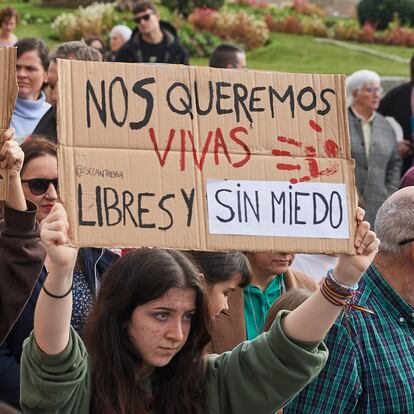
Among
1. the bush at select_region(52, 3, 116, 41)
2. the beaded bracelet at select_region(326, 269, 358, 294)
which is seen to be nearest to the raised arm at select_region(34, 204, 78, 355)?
the beaded bracelet at select_region(326, 269, 358, 294)

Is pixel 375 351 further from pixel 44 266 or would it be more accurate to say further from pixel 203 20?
pixel 203 20

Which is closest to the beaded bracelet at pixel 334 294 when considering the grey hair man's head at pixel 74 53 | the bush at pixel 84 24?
the grey hair man's head at pixel 74 53

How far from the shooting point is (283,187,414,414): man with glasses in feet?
13.1

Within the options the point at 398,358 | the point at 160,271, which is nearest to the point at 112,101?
the point at 160,271

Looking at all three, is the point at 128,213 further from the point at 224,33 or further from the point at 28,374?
the point at 224,33

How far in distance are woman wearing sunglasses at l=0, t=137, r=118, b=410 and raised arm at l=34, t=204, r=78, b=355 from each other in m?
1.11

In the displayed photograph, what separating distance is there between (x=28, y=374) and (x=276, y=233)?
0.83 meters

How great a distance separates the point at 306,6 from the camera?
2998 cm

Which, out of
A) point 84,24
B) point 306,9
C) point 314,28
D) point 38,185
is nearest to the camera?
point 38,185

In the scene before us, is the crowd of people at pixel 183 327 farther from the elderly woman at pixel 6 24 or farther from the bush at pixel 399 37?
the bush at pixel 399 37

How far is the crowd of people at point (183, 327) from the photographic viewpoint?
11.1ft

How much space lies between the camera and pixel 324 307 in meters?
3.57

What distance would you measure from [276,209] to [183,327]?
52 centimetres

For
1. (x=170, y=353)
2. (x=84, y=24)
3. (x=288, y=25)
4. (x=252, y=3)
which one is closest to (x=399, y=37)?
(x=288, y=25)
